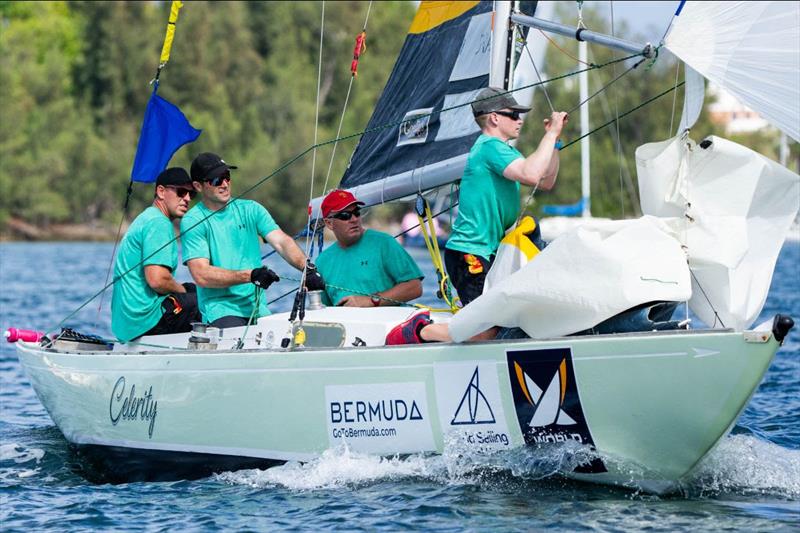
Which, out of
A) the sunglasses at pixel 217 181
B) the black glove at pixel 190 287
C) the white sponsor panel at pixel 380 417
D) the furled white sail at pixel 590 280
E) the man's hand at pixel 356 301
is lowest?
the white sponsor panel at pixel 380 417

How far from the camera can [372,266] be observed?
8.00 metres

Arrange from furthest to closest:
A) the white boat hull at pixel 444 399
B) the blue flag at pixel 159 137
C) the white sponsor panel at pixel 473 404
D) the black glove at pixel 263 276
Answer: the blue flag at pixel 159 137 < the black glove at pixel 263 276 < the white sponsor panel at pixel 473 404 < the white boat hull at pixel 444 399

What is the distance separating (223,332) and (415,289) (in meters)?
1.19

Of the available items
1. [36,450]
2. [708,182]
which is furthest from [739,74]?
[36,450]

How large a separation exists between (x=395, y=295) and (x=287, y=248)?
0.74 m

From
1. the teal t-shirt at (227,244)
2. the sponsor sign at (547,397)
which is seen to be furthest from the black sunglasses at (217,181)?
the sponsor sign at (547,397)

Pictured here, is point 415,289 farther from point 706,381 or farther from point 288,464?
point 706,381

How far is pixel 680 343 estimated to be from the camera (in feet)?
19.5

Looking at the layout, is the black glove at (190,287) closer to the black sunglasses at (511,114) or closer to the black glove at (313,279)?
the black glove at (313,279)

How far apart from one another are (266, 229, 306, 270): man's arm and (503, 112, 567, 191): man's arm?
170cm

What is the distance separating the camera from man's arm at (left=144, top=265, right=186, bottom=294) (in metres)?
8.06

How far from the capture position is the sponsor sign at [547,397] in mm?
6227

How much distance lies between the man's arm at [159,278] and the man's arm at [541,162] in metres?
2.44

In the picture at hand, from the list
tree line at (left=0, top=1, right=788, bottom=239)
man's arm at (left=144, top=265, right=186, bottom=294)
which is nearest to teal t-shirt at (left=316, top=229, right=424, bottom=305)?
man's arm at (left=144, top=265, right=186, bottom=294)
